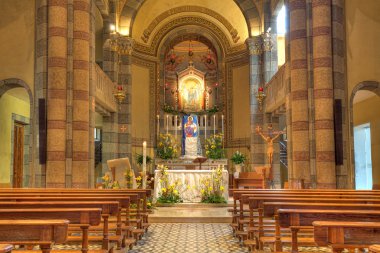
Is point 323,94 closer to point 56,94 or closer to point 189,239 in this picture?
point 189,239

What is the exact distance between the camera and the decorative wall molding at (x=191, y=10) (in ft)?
78.0

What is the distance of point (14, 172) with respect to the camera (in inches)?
641

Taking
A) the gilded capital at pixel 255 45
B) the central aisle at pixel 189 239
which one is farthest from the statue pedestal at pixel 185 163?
Answer: the central aisle at pixel 189 239

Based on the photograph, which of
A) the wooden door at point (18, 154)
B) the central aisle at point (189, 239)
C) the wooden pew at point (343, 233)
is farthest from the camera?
the wooden door at point (18, 154)

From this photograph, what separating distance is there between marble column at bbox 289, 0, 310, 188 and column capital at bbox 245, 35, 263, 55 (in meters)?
8.15

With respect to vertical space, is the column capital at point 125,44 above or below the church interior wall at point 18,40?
above

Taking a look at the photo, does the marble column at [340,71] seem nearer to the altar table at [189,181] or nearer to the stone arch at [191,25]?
the altar table at [189,181]

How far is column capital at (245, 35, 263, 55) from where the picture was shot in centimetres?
2127

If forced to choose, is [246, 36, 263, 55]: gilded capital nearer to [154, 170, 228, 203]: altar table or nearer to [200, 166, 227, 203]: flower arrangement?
[154, 170, 228, 203]: altar table

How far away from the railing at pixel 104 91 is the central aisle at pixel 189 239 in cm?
788

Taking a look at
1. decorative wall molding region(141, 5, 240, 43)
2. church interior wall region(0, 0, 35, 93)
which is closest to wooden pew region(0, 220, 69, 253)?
church interior wall region(0, 0, 35, 93)

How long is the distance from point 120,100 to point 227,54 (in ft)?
23.7

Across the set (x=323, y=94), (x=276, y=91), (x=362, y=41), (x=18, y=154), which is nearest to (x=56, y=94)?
(x=18, y=154)

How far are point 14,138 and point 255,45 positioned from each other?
11295 mm
